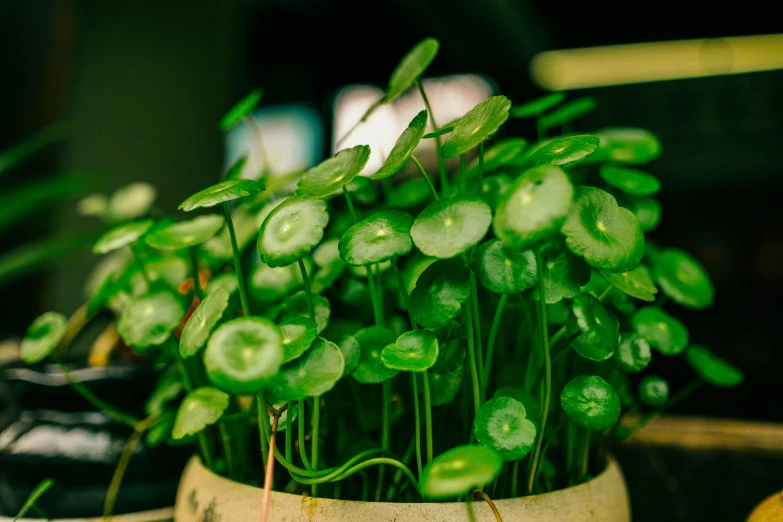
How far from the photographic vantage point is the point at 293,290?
1.61 ft

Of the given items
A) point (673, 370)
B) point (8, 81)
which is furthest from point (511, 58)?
point (673, 370)

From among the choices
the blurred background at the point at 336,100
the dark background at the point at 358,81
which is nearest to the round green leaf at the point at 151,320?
the blurred background at the point at 336,100

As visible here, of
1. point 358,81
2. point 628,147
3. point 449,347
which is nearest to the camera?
point 449,347

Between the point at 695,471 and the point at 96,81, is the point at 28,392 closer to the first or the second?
the point at 695,471

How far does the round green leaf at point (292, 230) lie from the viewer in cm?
35

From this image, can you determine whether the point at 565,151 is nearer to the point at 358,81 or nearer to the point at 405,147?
the point at 405,147

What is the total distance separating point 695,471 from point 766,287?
269cm

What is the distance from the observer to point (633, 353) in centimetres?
44

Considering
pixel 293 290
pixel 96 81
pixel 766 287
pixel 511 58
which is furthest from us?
pixel 766 287

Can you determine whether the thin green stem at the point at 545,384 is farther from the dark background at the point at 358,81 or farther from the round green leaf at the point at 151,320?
the dark background at the point at 358,81

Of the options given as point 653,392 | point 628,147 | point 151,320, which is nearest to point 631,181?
point 628,147

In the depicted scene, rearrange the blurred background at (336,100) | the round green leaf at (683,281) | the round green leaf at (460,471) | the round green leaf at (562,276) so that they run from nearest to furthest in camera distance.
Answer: the round green leaf at (460,471) → the round green leaf at (562,276) → the round green leaf at (683,281) → the blurred background at (336,100)

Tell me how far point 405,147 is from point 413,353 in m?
0.14

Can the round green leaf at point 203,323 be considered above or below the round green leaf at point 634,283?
above
